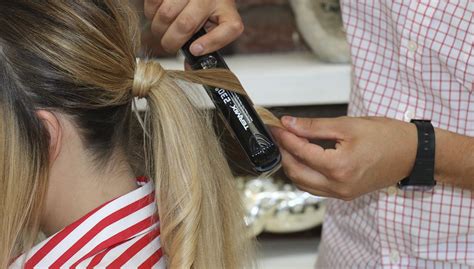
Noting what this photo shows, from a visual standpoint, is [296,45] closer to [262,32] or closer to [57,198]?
[262,32]

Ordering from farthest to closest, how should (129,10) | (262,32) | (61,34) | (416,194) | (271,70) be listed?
(262,32), (271,70), (416,194), (129,10), (61,34)

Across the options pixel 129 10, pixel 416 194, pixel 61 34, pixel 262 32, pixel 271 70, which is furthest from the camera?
pixel 262 32

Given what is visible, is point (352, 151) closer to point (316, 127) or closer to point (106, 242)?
point (316, 127)

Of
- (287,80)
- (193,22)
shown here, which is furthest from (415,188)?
(287,80)

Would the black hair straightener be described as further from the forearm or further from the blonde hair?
the forearm

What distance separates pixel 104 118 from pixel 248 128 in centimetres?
19

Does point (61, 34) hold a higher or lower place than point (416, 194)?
higher

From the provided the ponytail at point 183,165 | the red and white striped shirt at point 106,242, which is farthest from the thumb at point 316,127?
the red and white striped shirt at point 106,242

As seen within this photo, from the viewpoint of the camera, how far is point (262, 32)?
7.24ft

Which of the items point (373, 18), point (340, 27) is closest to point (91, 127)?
point (373, 18)

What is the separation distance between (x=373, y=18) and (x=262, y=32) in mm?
943

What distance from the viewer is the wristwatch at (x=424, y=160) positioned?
3.69 feet

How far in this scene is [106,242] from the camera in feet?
3.56

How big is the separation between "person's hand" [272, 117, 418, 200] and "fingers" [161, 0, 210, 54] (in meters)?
0.17
